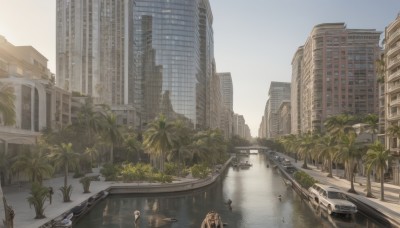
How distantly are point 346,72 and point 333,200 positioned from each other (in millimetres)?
139049

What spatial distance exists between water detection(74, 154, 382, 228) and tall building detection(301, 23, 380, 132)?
113194 millimetres

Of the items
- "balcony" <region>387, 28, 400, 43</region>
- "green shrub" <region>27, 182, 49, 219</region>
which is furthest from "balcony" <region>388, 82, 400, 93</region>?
"green shrub" <region>27, 182, 49, 219</region>

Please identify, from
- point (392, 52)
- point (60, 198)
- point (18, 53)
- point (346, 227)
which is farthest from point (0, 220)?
point (18, 53)

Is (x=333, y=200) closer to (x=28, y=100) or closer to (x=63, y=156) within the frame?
(x=63, y=156)

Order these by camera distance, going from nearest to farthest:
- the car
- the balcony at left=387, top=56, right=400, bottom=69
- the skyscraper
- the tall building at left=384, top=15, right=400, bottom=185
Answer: the car → the tall building at left=384, top=15, right=400, bottom=185 → the skyscraper → the balcony at left=387, top=56, right=400, bottom=69

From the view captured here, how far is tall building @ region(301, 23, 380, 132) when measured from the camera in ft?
566

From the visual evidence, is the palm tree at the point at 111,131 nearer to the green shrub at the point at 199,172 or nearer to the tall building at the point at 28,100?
the tall building at the point at 28,100

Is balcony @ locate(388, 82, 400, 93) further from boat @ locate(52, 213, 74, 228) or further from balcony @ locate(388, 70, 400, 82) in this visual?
boat @ locate(52, 213, 74, 228)

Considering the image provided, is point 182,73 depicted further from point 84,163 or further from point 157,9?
point 84,163

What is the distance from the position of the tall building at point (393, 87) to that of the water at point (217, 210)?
782 inches

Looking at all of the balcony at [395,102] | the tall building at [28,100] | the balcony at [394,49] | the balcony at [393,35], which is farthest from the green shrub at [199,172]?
the balcony at [393,35]

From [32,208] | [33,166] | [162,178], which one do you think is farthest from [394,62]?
[32,208]

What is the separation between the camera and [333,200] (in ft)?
157

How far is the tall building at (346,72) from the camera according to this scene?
172 m
